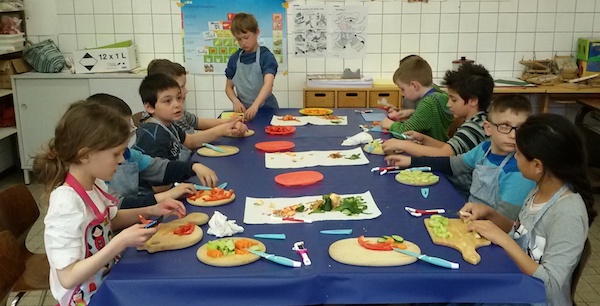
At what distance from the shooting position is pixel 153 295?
1.55 meters

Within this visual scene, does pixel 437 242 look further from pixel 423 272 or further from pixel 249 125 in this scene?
pixel 249 125

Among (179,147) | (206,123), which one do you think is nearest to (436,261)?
(179,147)

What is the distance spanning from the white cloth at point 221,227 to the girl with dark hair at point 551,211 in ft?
2.43

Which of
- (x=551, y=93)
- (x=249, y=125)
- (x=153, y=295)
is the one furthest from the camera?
(x=551, y=93)

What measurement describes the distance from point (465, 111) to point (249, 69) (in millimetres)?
1831

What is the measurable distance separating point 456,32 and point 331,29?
43.0 inches

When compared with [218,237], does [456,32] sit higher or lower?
higher

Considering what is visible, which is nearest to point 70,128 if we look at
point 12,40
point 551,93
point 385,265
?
point 385,265

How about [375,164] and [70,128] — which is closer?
[70,128]

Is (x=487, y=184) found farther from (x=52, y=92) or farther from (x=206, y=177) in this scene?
(x=52, y=92)

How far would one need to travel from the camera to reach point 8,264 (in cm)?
186

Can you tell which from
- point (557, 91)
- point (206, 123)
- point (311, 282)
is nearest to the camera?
point (311, 282)

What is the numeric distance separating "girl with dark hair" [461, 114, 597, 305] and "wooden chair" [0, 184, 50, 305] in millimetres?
1654

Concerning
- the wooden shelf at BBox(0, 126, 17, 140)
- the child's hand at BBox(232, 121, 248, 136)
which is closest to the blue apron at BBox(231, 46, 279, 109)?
the child's hand at BBox(232, 121, 248, 136)
